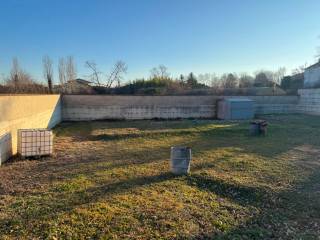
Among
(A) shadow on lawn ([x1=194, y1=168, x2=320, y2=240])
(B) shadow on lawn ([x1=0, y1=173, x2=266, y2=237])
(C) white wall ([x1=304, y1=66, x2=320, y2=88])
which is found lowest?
(A) shadow on lawn ([x1=194, y1=168, x2=320, y2=240])

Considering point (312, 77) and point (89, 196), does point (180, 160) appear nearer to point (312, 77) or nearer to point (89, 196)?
point (89, 196)

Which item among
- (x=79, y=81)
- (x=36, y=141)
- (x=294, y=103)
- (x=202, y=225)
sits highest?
(x=79, y=81)

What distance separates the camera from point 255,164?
692cm

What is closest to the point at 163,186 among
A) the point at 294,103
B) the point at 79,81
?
the point at 294,103

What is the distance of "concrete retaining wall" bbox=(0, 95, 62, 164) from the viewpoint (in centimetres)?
671

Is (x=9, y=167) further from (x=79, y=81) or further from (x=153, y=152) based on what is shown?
(x=79, y=81)

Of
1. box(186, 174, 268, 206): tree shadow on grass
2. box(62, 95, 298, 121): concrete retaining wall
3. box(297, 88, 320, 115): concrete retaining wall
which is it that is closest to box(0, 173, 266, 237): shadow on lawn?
box(186, 174, 268, 206): tree shadow on grass

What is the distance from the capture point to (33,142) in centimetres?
724

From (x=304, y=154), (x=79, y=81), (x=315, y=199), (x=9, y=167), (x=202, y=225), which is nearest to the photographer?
(x=202, y=225)

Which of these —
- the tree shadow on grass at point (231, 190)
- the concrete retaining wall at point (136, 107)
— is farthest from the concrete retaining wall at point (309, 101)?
the tree shadow on grass at point (231, 190)

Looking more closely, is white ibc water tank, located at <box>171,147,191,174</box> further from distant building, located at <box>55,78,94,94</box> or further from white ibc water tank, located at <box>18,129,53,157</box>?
distant building, located at <box>55,78,94,94</box>

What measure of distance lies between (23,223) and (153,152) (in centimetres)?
490

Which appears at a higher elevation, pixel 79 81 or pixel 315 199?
pixel 79 81

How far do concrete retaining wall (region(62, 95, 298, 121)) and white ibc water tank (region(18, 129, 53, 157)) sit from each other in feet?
28.1
